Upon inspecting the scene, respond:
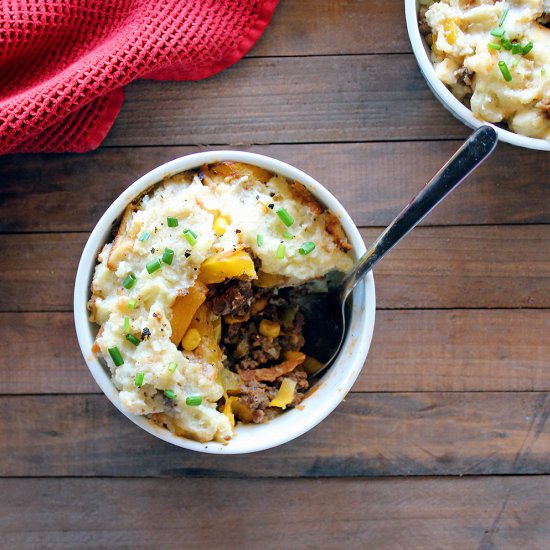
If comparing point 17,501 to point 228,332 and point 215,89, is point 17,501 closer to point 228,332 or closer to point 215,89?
point 228,332

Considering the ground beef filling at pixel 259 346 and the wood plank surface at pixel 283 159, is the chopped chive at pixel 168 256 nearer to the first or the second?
the ground beef filling at pixel 259 346

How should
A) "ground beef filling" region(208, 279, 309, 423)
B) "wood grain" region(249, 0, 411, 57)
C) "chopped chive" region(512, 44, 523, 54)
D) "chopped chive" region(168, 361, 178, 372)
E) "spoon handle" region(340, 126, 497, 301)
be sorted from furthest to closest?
"wood grain" region(249, 0, 411, 57)
"ground beef filling" region(208, 279, 309, 423)
"chopped chive" region(512, 44, 523, 54)
"chopped chive" region(168, 361, 178, 372)
"spoon handle" region(340, 126, 497, 301)

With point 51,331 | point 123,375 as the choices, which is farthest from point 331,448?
point 51,331

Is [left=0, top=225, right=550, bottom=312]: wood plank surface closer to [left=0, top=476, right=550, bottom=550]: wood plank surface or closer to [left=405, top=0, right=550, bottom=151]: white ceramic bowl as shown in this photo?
[left=405, top=0, right=550, bottom=151]: white ceramic bowl

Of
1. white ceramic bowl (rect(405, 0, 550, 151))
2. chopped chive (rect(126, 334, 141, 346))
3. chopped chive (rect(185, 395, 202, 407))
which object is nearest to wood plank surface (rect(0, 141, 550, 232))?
white ceramic bowl (rect(405, 0, 550, 151))

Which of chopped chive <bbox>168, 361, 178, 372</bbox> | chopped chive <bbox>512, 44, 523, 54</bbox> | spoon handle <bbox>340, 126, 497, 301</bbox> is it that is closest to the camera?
spoon handle <bbox>340, 126, 497, 301</bbox>

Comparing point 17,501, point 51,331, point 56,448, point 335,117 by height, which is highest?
point 335,117

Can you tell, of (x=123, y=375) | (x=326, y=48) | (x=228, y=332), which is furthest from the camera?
(x=326, y=48)

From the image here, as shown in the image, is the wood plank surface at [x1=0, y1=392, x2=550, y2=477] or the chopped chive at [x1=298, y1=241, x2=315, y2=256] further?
the wood plank surface at [x1=0, y1=392, x2=550, y2=477]
